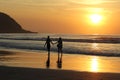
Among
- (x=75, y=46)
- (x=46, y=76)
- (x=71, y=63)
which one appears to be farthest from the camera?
(x=75, y=46)

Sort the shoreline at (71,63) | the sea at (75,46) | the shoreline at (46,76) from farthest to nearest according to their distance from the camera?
1. the sea at (75,46)
2. the shoreline at (71,63)
3. the shoreline at (46,76)

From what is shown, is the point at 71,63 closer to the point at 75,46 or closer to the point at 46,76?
the point at 46,76

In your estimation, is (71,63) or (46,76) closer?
(46,76)

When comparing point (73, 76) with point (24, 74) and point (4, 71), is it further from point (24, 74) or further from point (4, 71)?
point (4, 71)

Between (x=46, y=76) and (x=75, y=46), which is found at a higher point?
(x=75, y=46)

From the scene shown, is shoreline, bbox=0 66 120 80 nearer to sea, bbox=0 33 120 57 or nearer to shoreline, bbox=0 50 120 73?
shoreline, bbox=0 50 120 73

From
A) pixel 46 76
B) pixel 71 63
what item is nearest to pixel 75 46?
pixel 71 63

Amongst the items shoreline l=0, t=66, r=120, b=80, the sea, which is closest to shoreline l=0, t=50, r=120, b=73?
shoreline l=0, t=66, r=120, b=80

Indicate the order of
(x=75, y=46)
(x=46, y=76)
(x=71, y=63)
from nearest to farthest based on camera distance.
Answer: (x=46, y=76)
(x=71, y=63)
(x=75, y=46)

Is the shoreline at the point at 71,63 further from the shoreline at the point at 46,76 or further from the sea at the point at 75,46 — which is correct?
the sea at the point at 75,46

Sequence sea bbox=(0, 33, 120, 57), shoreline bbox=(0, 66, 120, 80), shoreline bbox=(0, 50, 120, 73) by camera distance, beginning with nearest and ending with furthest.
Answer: shoreline bbox=(0, 66, 120, 80)
shoreline bbox=(0, 50, 120, 73)
sea bbox=(0, 33, 120, 57)

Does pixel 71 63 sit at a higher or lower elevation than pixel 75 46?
lower

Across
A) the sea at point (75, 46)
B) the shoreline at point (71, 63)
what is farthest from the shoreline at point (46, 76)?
the sea at point (75, 46)

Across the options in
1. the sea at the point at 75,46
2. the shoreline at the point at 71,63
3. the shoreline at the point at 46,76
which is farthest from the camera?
Result: the sea at the point at 75,46
